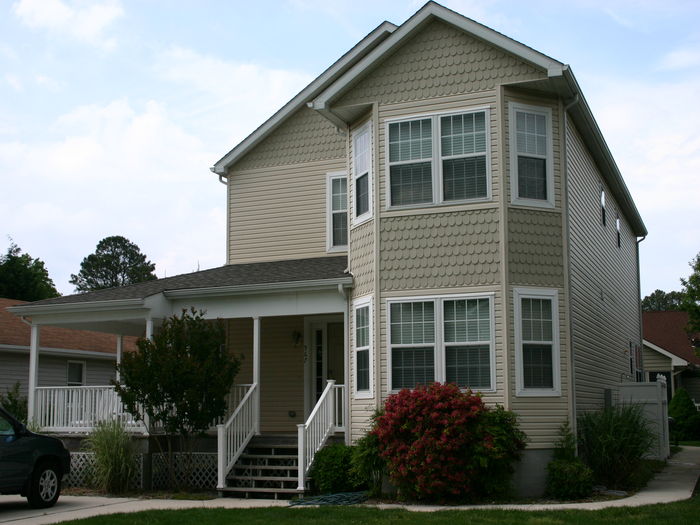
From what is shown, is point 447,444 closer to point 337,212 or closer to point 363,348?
point 363,348

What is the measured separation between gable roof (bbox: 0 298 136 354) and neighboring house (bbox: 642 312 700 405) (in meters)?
20.7

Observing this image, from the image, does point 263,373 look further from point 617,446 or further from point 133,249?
point 133,249

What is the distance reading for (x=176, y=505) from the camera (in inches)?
510

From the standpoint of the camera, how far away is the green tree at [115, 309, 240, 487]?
14.4 metres

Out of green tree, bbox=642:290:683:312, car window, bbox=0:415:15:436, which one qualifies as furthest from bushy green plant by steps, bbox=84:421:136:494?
green tree, bbox=642:290:683:312

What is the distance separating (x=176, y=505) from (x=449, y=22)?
29.8ft

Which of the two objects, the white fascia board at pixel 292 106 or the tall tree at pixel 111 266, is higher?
the tall tree at pixel 111 266

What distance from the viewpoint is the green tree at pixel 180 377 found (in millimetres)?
14375

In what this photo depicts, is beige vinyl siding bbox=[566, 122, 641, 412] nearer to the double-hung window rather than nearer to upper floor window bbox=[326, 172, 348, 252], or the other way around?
the double-hung window

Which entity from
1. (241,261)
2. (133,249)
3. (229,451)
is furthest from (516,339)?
(133,249)

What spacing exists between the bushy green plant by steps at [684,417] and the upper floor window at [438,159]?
2112cm

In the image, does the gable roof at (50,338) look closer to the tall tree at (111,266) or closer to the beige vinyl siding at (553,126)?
the beige vinyl siding at (553,126)

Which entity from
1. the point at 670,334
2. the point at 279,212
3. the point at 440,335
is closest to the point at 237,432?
the point at 440,335

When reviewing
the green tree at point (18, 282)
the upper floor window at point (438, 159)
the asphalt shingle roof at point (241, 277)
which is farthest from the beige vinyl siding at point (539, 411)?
the green tree at point (18, 282)
